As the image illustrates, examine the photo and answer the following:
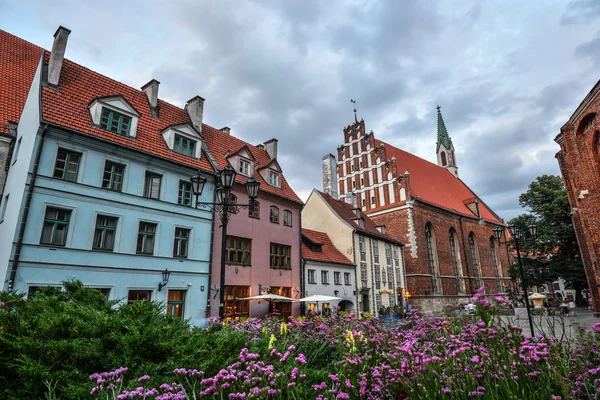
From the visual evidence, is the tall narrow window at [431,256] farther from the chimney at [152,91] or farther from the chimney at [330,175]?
the chimney at [152,91]

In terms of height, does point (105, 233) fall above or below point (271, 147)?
below

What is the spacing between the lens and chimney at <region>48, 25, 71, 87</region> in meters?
15.4

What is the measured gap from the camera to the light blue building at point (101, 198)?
1296 cm

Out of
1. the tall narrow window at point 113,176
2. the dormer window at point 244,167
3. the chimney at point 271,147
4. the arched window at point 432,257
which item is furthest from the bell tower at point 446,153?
the tall narrow window at point 113,176

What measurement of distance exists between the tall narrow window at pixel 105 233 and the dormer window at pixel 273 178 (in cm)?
1024

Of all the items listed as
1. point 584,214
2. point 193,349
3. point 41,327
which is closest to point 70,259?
point 41,327

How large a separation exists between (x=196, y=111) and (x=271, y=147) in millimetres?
6444

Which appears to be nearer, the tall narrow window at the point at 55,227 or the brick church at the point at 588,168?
the tall narrow window at the point at 55,227

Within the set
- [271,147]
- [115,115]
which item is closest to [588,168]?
[271,147]

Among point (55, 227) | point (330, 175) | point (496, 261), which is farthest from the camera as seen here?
point (496, 261)

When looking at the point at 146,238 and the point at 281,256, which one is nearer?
the point at 146,238

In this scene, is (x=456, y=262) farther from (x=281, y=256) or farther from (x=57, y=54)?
(x=57, y=54)

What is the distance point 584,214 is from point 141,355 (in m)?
23.1

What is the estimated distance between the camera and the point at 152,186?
1670cm
